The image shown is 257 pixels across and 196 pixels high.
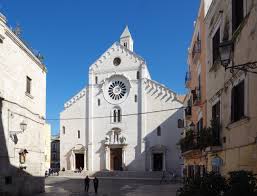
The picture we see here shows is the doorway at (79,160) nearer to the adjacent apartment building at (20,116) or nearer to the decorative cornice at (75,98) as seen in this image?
the decorative cornice at (75,98)

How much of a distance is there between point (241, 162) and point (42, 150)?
597 inches

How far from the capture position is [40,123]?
72.6 feet

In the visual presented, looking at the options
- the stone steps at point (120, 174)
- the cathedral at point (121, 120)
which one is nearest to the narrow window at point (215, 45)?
the stone steps at point (120, 174)

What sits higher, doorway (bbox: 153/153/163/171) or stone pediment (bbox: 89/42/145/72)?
stone pediment (bbox: 89/42/145/72)

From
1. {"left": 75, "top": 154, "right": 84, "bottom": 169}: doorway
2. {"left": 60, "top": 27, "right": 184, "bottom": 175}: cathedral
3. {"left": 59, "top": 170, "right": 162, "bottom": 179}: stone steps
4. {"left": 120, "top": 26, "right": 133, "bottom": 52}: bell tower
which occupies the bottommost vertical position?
{"left": 59, "top": 170, "right": 162, "bottom": 179}: stone steps

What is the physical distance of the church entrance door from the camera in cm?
5266

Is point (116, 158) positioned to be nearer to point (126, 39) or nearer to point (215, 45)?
point (126, 39)

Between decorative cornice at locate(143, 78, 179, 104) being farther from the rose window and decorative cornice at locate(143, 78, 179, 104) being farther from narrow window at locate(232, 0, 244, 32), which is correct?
narrow window at locate(232, 0, 244, 32)

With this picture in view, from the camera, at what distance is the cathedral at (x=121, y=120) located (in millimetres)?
50406

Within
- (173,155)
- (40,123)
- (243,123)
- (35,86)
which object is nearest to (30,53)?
(35,86)

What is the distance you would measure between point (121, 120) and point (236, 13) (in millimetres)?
42979

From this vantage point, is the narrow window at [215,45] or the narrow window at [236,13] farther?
the narrow window at [215,45]

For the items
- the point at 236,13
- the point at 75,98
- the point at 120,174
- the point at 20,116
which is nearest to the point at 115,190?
the point at 20,116

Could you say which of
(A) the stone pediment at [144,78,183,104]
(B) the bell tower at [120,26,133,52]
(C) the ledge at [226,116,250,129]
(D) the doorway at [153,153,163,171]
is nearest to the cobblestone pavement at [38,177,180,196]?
(C) the ledge at [226,116,250,129]
